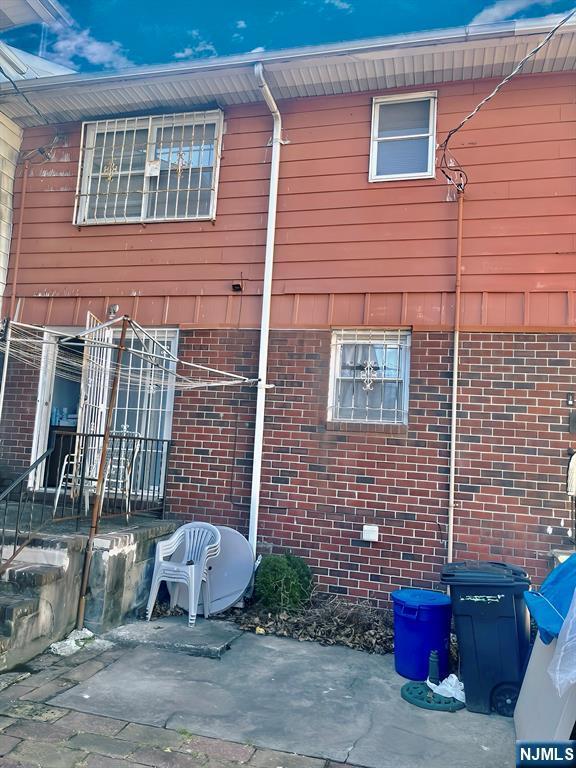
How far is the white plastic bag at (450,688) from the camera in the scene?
4154mm

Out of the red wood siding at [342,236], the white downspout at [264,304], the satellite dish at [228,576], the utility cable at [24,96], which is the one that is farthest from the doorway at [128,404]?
the utility cable at [24,96]

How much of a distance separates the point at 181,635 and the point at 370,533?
6.51 ft

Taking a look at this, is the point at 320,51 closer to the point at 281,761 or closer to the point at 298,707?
the point at 298,707

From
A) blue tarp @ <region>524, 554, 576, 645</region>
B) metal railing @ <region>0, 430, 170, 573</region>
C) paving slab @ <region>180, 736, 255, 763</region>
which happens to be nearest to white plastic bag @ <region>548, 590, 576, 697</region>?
blue tarp @ <region>524, 554, 576, 645</region>

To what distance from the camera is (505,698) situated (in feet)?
13.0

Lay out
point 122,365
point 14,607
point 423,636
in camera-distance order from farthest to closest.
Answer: point 122,365
point 423,636
point 14,607

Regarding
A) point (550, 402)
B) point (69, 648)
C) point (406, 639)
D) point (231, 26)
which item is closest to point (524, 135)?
point (550, 402)

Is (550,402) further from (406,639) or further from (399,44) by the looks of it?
(399,44)

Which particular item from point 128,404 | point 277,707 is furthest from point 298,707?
point 128,404

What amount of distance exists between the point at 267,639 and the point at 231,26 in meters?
6.47

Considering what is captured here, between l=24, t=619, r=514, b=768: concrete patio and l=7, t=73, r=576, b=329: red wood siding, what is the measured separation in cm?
332

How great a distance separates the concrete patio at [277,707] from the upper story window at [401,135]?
4.78 m

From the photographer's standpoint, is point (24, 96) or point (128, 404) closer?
point (128, 404)

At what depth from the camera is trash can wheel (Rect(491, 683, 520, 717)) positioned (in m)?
3.94
